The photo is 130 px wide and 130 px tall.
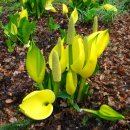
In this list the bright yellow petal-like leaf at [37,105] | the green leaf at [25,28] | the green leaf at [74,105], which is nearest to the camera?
the bright yellow petal-like leaf at [37,105]

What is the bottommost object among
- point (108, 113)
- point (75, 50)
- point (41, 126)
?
point (41, 126)

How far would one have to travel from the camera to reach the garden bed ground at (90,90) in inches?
89.2

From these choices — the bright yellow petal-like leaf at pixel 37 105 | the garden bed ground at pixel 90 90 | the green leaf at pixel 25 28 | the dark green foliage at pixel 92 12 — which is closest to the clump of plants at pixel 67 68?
the bright yellow petal-like leaf at pixel 37 105

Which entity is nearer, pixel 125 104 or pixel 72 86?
pixel 72 86

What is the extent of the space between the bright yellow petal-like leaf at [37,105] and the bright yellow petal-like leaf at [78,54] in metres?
0.23

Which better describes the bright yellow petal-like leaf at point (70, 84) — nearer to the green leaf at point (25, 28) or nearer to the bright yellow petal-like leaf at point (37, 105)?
the bright yellow petal-like leaf at point (37, 105)

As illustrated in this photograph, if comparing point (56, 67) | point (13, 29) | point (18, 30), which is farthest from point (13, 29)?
point (56, 67)

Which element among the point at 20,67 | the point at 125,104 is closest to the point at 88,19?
the point at 20,67

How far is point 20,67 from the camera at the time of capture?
294 centimetres

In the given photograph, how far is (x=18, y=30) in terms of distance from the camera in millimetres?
3199

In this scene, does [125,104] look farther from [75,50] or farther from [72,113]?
[75,50]

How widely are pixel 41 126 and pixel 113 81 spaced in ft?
2.46

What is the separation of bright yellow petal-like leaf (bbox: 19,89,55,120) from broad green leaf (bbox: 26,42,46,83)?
16 centimetres

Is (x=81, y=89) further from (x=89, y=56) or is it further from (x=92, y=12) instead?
(x=92, y=12)
